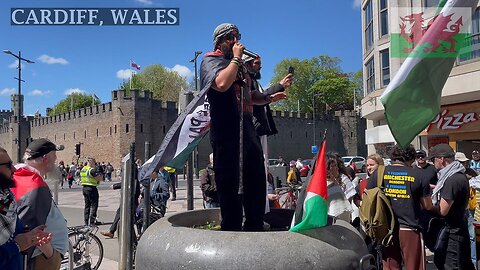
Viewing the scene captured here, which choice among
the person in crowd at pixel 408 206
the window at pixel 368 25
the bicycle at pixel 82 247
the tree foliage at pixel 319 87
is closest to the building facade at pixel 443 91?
the window at pixel 368 25

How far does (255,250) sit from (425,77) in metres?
1.50

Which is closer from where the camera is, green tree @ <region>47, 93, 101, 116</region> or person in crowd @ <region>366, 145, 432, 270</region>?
person in crowd @ <region>366, 145, 432, 270</region>

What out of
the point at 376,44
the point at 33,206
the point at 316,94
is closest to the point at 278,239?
the point at 33,206

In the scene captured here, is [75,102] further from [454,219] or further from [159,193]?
[454,219]

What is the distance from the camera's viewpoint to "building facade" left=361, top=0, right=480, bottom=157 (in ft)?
52.2

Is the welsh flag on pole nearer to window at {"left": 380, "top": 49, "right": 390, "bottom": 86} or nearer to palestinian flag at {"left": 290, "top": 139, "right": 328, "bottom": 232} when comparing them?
palestinian flag at {"left": 290, "top": 139, "right": 328, "bottom": 232}

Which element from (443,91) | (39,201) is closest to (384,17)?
(443,91)

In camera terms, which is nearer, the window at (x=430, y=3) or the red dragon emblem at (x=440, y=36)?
the red dragon emblem at (x=440, y=36)

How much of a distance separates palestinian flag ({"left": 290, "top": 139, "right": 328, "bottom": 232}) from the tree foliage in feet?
224

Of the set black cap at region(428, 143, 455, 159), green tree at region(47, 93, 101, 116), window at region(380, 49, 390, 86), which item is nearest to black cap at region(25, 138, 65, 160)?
black cap at region(428, 143, 455, 159)

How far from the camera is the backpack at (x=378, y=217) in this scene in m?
4.42

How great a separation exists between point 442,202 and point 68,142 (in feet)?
193

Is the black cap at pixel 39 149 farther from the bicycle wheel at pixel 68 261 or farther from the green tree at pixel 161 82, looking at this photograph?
the green tree at pixel 161 82

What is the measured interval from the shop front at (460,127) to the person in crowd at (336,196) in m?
12.8
